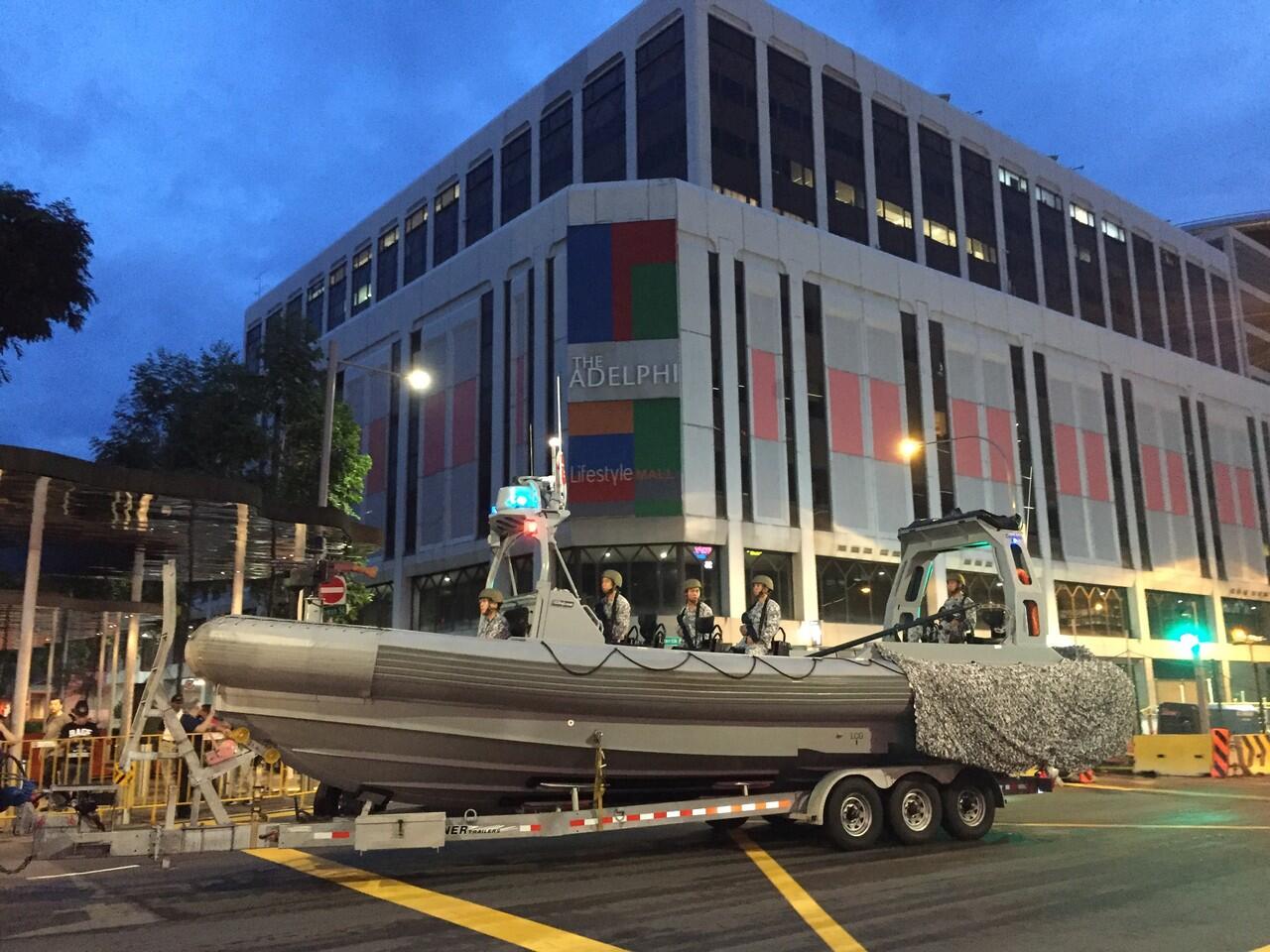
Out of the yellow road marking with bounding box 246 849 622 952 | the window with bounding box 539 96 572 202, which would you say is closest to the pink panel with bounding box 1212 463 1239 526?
the window with bounding box 539 96 572 202

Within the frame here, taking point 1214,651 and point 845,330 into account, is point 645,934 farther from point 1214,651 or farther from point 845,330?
point 1214,651

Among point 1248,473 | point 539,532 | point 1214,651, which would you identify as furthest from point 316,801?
point 1248,473

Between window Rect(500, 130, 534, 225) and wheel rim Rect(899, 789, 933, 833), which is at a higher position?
window Rect(500, 130, 534, 225)

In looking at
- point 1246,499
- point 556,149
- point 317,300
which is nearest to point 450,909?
→ point 556,149

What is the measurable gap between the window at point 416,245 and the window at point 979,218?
956 inches

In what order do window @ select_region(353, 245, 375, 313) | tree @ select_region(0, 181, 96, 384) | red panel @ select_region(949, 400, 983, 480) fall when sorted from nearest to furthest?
1. tree @ select_region(0, 181, 96, 384)
2. red panel @ select_region(949, 400, 983, 480)
3. window @ select_region(353, 245, 375, 313)

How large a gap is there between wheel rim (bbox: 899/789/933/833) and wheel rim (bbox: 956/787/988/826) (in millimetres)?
444

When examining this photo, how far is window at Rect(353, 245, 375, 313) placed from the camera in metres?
49.9

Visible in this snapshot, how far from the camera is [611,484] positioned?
1126 inches

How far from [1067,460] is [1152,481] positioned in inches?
245

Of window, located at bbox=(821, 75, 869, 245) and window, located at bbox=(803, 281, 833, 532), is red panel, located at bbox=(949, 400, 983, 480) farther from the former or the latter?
window, located at bbox=(821, 75, 869, 245)

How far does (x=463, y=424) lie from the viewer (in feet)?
114

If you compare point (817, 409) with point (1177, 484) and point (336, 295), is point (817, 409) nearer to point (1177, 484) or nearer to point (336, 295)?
point (1177, 484)

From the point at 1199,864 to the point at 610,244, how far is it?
2442cm
